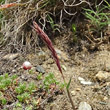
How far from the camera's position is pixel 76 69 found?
222 centimetres

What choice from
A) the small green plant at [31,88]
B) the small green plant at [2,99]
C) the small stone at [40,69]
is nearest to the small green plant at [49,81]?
the small green plant at [31,88]

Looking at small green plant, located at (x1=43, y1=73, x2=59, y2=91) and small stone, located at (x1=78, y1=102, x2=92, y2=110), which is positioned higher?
small green plant, located at (x1=43, y1=73, x2=59, y2=91)

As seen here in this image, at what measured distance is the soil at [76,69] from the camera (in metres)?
1.86

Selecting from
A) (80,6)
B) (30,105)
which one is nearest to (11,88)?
(30,105)

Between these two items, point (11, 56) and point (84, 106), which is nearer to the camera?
point (84, 106)

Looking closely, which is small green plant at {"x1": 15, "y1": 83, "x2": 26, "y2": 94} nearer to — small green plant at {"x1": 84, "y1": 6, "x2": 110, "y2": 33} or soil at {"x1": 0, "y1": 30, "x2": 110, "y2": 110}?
soil at {"x1": 0, "y1": 30, "x2": 110, "y2": 110}

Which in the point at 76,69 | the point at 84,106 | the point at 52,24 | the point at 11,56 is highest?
the point at 52,24

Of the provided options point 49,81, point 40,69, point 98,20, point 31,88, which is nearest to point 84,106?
point 49,81

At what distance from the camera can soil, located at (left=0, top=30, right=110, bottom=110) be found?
73.3 inches

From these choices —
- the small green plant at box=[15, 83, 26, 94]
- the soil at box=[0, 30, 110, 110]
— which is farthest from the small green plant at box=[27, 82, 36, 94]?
the soil at box=[0, 30, 110, 110]

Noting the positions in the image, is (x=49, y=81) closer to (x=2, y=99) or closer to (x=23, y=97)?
(x=23, y=97)

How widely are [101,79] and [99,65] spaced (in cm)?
20

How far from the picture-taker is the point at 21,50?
98.6 inches

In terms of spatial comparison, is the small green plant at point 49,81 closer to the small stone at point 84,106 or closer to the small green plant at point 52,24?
the small stone at point 84,106
